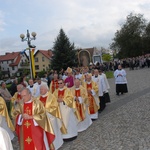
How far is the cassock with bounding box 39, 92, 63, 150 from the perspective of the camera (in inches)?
239

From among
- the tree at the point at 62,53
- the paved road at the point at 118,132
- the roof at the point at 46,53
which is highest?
the roof at the point at 46,53

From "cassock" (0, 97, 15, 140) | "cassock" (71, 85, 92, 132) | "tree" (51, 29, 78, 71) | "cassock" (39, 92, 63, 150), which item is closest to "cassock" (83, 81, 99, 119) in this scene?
"cassock" (71, 85, 92, 132)

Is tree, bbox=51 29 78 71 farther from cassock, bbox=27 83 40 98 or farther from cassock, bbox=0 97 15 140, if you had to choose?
cassock, bbox=0 97 15 140

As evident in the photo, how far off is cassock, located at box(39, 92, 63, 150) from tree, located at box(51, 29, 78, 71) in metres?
27.1

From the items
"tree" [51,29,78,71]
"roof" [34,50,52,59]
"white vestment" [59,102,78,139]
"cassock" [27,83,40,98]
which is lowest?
"white vestment" [59,102,78,139]

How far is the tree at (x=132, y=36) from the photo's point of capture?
49.4 meters

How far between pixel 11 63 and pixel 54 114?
8228 centimetres

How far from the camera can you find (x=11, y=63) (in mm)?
85812

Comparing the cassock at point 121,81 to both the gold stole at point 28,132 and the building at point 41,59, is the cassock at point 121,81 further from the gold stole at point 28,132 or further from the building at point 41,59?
the building at point 41,59

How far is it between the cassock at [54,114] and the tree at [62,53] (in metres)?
27.1

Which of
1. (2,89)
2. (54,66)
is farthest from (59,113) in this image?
(54,66)

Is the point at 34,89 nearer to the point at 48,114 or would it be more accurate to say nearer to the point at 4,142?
the point at 48,114

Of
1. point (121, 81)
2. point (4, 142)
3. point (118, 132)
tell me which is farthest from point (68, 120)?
point (121, 81)

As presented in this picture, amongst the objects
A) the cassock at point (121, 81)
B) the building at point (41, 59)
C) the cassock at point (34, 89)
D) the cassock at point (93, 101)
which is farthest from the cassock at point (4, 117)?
the building at point (41, 59)
